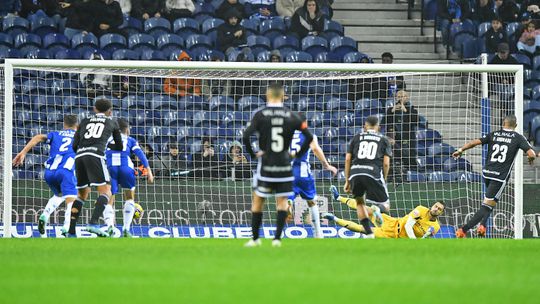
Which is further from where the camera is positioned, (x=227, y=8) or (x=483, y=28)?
(x=483, y=28)

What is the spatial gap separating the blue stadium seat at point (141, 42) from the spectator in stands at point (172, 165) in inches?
172

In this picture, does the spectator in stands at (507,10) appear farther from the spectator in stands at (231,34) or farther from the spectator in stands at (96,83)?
the spectator in stands at (96,83)

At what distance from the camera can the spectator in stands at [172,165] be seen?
19.2m

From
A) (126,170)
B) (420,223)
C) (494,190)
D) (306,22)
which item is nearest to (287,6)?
(306,22)

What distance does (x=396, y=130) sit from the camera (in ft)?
64.7

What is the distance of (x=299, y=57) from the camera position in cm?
2309

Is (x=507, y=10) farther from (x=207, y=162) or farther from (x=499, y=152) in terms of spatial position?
(x=207, y=162)

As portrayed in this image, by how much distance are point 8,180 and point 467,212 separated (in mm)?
8375

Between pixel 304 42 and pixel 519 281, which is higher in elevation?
pixel 304 42

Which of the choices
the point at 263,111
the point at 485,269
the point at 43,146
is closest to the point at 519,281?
the point at 485,269

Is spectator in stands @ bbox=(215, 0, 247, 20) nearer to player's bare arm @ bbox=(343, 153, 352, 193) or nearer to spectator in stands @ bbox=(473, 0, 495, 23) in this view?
spectator in stands @ bbox=(473, 0, 495, 23)

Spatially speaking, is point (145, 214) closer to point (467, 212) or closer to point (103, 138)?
point (103, 138)

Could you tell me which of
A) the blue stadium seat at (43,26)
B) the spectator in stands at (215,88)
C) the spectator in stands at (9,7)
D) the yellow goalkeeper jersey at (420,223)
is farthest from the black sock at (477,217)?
the spectator in stands at (9,7)

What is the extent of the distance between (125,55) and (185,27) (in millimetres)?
2051
